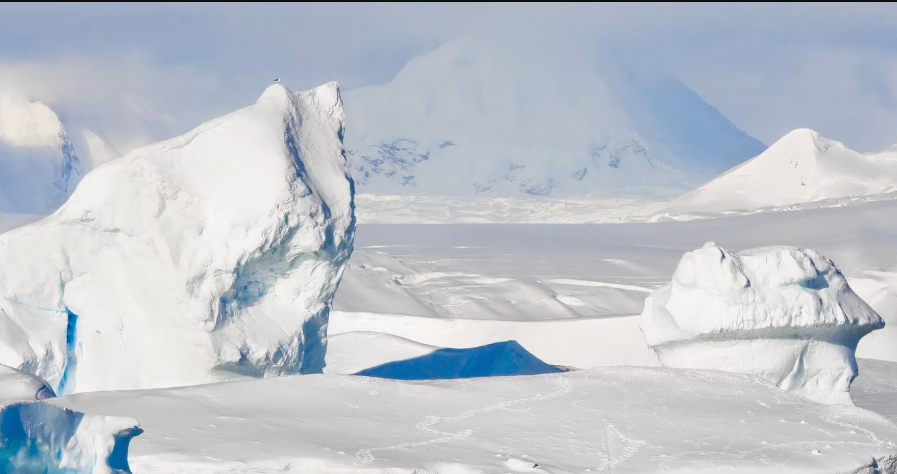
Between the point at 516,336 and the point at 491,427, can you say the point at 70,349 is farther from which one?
the point at 516,336

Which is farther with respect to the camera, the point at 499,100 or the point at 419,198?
the point at 499,100

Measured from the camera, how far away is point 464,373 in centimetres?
1678

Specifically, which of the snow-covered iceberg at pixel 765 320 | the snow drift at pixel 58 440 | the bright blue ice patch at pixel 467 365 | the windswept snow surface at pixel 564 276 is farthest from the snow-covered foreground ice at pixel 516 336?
the snow drift at pixel 58 440

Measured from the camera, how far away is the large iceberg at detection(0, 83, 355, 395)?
39.9 feet

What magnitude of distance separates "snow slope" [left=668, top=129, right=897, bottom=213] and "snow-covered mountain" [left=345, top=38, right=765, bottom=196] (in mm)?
48312

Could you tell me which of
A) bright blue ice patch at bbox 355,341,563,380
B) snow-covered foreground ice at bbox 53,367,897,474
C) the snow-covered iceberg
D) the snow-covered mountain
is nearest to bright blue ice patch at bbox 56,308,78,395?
snow-covered foreground ice at bbox 53,367,897,474

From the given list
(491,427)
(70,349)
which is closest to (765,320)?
(491,427)

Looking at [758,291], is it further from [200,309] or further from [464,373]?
[200,309]

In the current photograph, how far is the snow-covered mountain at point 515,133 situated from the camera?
477 ft

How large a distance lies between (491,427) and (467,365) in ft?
23.1

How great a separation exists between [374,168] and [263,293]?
141m

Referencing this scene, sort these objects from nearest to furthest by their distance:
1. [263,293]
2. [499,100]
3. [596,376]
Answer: [596,376]
[263,293]
[499,100]

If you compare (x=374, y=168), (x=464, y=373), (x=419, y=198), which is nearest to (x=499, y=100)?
(x=374, y=168)

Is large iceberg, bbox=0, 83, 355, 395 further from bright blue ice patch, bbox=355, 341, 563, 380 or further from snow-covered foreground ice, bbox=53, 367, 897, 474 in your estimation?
bright blue ice patch, bbox=355, 341, 563, 380
